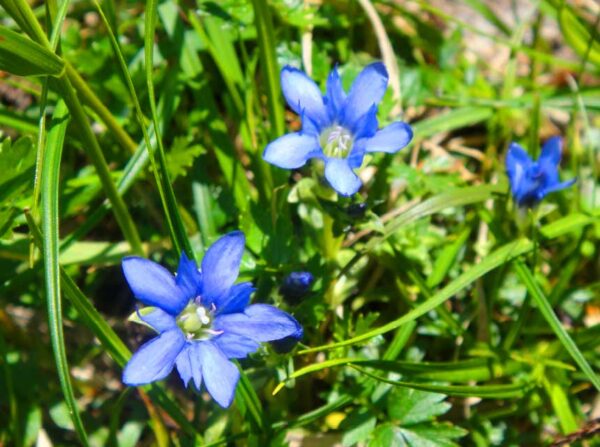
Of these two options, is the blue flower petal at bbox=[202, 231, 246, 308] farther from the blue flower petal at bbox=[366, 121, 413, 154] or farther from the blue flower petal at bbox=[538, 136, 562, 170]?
the blue flower petal at bbox=[538, 136, 562, 170]

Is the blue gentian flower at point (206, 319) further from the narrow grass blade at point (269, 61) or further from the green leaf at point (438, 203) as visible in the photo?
the narrow grass blade at point (269, 61)

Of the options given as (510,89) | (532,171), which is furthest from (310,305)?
(510,89)

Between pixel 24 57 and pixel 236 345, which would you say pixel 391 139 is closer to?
pixel 236 345

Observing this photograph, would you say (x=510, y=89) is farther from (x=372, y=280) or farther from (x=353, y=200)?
(x=353, y=200)

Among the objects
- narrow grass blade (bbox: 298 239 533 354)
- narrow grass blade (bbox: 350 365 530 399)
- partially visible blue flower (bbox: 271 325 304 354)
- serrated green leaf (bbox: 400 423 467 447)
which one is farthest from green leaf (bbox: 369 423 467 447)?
partially visible blue flower (bbox: 271 325 304 354)

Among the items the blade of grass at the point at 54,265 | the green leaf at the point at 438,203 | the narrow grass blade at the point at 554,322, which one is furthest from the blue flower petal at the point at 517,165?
the blade of grass at the point at 54,265

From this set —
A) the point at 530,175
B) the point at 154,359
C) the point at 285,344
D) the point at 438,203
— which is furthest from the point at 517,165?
the point at 154,359
